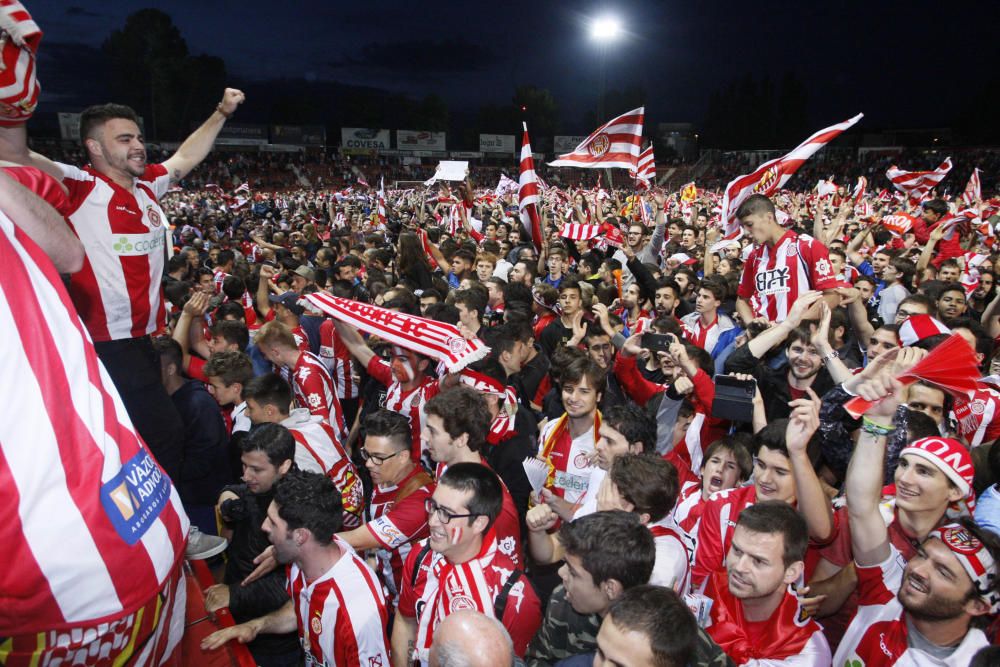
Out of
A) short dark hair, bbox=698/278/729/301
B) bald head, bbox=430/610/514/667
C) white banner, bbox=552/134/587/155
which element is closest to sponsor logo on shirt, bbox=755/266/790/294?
short dark hair, bbox=698/278/729/301

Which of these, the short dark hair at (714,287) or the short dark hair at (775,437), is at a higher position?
the short dark hair at (714,287)

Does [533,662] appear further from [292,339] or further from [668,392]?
[292,339]

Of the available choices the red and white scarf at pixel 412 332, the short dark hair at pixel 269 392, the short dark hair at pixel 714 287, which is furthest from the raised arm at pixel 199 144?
the short dark hair at pixel 714 287

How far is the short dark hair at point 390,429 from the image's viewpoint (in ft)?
12.8

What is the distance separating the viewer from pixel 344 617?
9.79 ft

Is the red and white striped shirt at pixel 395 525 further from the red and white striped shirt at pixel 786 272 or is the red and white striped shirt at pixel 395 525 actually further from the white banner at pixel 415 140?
the white banner at pixel 415 140

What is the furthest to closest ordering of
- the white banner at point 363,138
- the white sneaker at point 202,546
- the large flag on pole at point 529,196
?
1. the white banner at point 363,138
2. the large flag on pole at point 529,196
3. the white sneaker at point 202,546

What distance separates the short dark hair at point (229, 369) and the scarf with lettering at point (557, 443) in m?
2.41

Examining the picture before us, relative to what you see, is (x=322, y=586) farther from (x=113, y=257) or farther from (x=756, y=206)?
(x=756, y=206)

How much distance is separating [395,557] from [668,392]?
2.17 m

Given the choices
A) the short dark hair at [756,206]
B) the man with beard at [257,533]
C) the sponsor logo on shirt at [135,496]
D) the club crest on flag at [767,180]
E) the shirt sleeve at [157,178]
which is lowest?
the man with beard at [257,533]

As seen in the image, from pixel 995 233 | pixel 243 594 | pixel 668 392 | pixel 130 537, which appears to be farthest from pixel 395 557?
pixel 995 233

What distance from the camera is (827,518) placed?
3.24m

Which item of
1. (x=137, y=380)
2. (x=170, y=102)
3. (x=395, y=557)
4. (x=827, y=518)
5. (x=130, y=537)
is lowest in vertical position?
(x=395, y=557)
